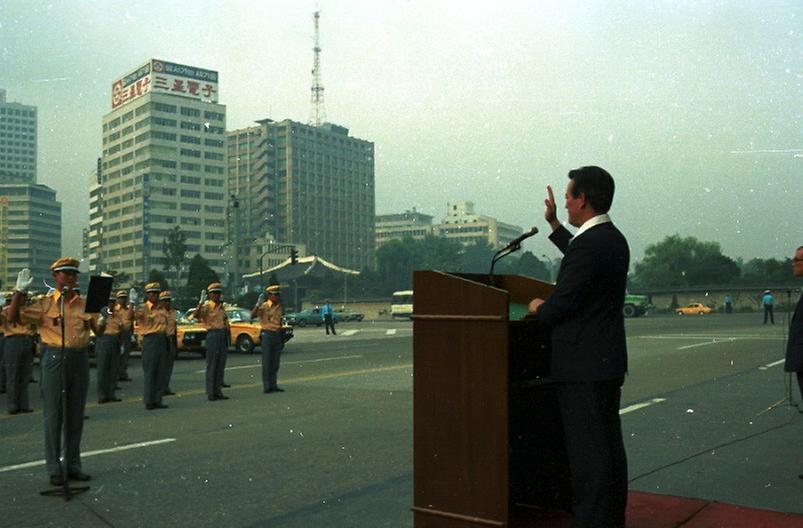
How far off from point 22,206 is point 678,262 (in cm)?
10678

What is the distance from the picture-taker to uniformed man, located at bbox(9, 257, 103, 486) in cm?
634

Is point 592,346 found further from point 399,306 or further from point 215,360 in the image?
point 399,306

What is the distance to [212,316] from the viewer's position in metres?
13.7

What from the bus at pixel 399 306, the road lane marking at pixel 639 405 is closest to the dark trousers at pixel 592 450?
the road lane marking at pixel 639 405

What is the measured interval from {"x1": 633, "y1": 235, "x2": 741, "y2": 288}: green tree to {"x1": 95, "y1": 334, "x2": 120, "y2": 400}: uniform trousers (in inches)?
3996

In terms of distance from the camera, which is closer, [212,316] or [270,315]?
[212,316]

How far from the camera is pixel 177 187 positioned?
362 feet

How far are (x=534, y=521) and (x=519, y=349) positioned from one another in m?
0.96

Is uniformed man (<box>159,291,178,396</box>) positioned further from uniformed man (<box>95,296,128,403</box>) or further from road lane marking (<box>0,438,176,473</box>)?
road lane marking (<box>0,438,176,473</box>)

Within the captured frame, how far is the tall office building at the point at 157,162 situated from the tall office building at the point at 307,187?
5.39 m

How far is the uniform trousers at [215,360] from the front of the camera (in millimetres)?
12602

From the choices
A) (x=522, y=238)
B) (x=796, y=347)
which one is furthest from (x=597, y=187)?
(x=796, y=347)

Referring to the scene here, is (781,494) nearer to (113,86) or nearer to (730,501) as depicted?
(730,501)

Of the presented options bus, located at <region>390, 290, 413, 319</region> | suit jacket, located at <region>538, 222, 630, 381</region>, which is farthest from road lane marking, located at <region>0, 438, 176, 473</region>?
bus, located at <region>390, 290, 413, 319</region>
